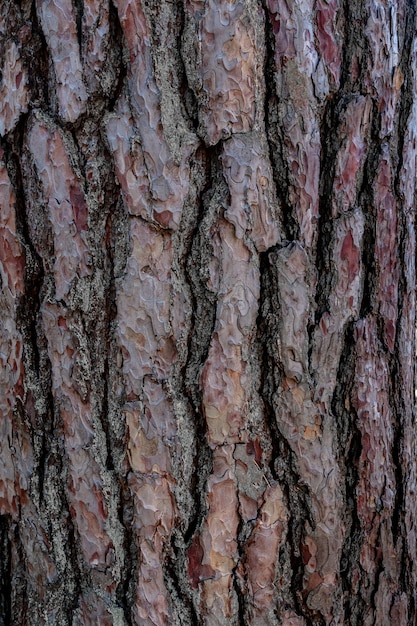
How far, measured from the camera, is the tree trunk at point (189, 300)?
3.15ft

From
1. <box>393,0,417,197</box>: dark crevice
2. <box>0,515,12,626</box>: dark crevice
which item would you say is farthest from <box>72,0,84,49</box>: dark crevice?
<box>0,515,12,626</box>: dark crevice

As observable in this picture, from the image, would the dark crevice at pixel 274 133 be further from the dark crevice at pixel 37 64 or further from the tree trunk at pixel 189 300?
the dark crevice at pixel 37 64

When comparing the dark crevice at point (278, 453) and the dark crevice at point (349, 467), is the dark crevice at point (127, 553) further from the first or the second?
the dark crevice at point (349, 467)

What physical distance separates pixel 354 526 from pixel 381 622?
0.20 m

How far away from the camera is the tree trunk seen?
37.8 inches

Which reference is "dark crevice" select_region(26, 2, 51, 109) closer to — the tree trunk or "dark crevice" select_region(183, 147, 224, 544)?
the tree trunk

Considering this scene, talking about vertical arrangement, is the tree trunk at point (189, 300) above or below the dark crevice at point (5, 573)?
above

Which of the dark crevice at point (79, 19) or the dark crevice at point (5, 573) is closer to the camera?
the dark crevice at point (79, 19)

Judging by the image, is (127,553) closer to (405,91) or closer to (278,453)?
(278,453)

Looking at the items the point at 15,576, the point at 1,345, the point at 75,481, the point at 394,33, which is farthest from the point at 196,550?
the point at 394,33

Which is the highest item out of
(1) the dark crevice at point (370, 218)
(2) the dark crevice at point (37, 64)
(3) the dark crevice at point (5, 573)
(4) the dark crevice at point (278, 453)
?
(2) the dark crevice at point (37, 64)

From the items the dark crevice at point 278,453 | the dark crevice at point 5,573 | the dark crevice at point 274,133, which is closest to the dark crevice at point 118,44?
the dark crevice at point 274,133

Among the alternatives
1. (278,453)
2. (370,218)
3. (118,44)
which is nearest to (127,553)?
(278,453)

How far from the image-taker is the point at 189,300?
3.18 feet
